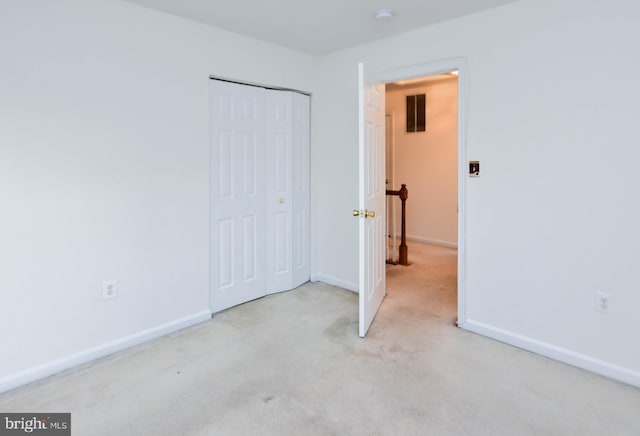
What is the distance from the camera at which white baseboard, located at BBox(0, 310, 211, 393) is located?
214 cm

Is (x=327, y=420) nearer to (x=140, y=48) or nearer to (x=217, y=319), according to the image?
(x=217, y=319)

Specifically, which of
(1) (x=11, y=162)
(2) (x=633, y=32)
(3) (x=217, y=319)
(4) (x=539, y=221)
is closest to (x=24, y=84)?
(1) (x=11, y=162)

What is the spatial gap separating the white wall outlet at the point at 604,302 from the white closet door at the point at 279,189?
8.36 feet

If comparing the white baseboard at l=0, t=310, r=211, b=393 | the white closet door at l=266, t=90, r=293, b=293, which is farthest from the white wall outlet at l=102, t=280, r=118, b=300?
the white closet door at l=266, t=90, r=293, b=293

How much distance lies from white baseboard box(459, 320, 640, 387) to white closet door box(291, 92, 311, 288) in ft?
5.63

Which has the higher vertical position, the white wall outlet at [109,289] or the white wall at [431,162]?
the white wall at [431,162]

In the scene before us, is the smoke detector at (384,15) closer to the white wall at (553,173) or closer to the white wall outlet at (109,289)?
the white wall at (553,173)

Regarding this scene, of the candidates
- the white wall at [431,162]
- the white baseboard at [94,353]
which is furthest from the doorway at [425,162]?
the white baseboard at [94,353]

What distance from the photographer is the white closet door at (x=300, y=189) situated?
3.77 metres

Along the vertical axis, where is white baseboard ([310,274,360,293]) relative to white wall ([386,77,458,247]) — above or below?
below

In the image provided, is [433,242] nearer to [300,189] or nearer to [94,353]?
[300,189]

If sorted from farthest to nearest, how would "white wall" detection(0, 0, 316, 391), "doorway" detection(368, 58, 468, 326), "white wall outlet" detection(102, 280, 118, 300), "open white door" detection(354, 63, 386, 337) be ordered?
1. "doorway" detection(368, 58, 468, 326)
2. "open white door" detection(354, 63, 386, 337)
3. "white wall outlet" detection(102, 280, 118, 300)
4. "white wall" detection(0, 0, 316, 391)

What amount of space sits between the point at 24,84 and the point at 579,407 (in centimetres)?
357

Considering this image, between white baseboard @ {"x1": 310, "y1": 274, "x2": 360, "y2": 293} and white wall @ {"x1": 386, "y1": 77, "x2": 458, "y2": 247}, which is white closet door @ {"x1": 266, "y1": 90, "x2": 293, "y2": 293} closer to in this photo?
white baseboard @ {"x1": 310, "y1": 274, "x2": 360, "y2": 293}
